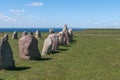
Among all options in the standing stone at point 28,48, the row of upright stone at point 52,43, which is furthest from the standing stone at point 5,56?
the row of upright stone at point 52,43

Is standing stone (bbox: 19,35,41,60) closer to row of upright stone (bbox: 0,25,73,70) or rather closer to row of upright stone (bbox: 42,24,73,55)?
row of upright stone (bbox: 0,25,73,70)

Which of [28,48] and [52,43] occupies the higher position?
[28,48]

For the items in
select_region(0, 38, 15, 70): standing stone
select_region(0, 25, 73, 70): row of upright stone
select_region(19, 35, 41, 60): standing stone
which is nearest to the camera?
select_region(0, 38, 15, 70): standing stone

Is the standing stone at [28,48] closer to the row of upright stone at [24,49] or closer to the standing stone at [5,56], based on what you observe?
the row of upright stone at [24,49]

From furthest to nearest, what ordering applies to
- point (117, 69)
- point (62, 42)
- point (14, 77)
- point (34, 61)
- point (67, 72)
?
1. point (62, 42)
2. point (34, 61)
3. point (117, 69)
4. point (67, 72)
5. point (14, 77)

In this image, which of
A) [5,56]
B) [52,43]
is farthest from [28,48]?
[52,43]

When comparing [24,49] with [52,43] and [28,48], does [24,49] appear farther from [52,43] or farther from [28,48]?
[52,43]

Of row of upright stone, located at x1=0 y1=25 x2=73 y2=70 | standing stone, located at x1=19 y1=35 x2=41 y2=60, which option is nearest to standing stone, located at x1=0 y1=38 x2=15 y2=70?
row of upright stone, located at x1=0 y1=25 x2=73 y2=70

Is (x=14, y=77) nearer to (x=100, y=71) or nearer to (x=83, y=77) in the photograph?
(x=83, y=77)

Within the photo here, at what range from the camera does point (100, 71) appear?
19844 millimetres

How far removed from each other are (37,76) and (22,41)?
713 cm

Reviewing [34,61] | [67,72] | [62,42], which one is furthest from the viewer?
[62,42]

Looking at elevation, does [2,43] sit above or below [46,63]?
above

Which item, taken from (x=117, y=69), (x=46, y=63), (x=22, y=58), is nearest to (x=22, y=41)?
(x=22, y=58)
